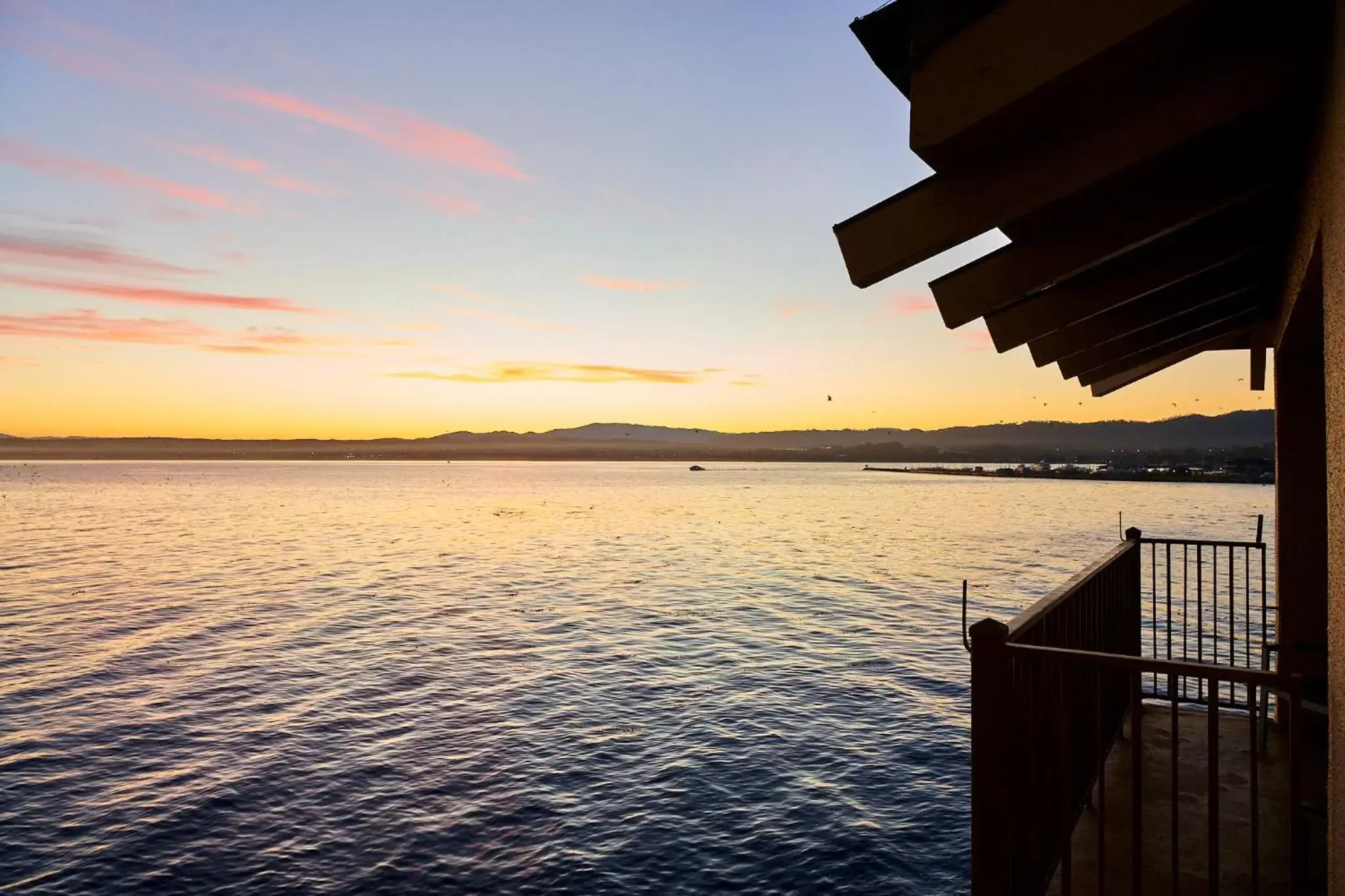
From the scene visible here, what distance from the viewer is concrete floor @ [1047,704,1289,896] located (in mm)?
3967

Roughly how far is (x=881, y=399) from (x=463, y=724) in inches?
3716

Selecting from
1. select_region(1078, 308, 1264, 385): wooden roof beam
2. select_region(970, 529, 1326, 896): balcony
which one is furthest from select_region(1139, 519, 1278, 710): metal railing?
select_region(1078, 308, 1264, 385): wooden roof beam

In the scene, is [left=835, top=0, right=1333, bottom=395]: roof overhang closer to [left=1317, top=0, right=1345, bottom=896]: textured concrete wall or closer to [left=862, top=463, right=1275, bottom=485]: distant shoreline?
[left=1317, top=0, right=1345, bottom=896]: textured concrete wall

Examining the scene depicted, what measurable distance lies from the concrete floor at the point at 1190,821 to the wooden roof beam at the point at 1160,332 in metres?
3.23

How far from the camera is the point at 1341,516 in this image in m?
2.29

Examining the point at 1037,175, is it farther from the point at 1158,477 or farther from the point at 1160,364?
the point at 1158,477

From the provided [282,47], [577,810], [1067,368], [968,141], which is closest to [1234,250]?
[968,141]

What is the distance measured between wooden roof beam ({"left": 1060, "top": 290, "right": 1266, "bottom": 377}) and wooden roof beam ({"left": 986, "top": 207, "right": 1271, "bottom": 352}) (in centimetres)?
147

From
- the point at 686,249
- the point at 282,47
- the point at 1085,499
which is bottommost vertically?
the point at 1085,499

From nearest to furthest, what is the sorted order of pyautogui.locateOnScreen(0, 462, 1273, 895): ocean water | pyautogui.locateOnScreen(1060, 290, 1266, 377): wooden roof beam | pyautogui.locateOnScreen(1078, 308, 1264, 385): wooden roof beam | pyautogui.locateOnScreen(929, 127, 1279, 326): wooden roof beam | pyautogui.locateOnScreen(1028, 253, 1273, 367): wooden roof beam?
1. pyautogui.locateOnScreen(929, 127, 1279, 326): wooden roof beam
2. pyautogui.locateOnScreen(1028, 253, 1273, 367): wooden roof beam
3. pyautogui.locateOnScreen(1060, 290, 1266, 377): wooden roof beam
4. pyautogui.locateOnScreen(1078, 308, 1264, 385): wooden roof beam
5. pyautogui.locateOnScreen(0, 462, 1273, 895): ocean water

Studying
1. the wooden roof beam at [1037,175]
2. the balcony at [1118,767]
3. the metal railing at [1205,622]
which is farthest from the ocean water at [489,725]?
the wooden roof beam at [1037,175]

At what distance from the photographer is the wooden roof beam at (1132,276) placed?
449 cm

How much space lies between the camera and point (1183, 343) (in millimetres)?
7965

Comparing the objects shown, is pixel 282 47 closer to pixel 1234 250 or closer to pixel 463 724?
pixel 463 724
